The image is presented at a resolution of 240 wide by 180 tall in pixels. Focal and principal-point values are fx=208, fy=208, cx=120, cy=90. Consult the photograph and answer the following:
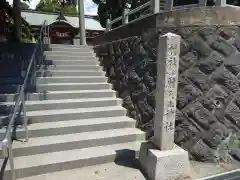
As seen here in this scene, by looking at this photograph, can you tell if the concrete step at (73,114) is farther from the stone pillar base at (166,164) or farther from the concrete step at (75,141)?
the stone pillar base at (166,164)

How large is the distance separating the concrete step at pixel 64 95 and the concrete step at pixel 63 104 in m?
0.13

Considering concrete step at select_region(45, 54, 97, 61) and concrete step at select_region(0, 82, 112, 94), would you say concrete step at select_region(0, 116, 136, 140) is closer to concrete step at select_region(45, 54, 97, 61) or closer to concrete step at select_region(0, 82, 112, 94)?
concrete step at select_region(0, 82, 112, 94)

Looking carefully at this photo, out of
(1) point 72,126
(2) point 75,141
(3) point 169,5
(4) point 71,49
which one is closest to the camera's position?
(2) point 75,141

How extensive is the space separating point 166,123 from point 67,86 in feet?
9.04

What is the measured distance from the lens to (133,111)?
440 centimetres

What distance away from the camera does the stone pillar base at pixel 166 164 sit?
2811 millimetres

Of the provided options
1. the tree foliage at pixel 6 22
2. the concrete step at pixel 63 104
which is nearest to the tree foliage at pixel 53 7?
the tree foliage at pixel 6 22

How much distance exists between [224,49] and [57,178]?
328 cm

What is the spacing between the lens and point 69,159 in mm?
3119

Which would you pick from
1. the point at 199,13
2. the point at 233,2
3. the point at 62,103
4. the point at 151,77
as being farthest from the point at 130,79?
the point at 233,2

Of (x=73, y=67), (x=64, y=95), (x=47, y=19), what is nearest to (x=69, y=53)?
(x=73, y=67)

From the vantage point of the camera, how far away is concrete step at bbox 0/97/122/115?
393cm

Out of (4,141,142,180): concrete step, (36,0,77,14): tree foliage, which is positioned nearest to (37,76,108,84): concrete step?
(4,141,142,180): concrete step

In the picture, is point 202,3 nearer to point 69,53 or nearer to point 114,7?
point 69,53
